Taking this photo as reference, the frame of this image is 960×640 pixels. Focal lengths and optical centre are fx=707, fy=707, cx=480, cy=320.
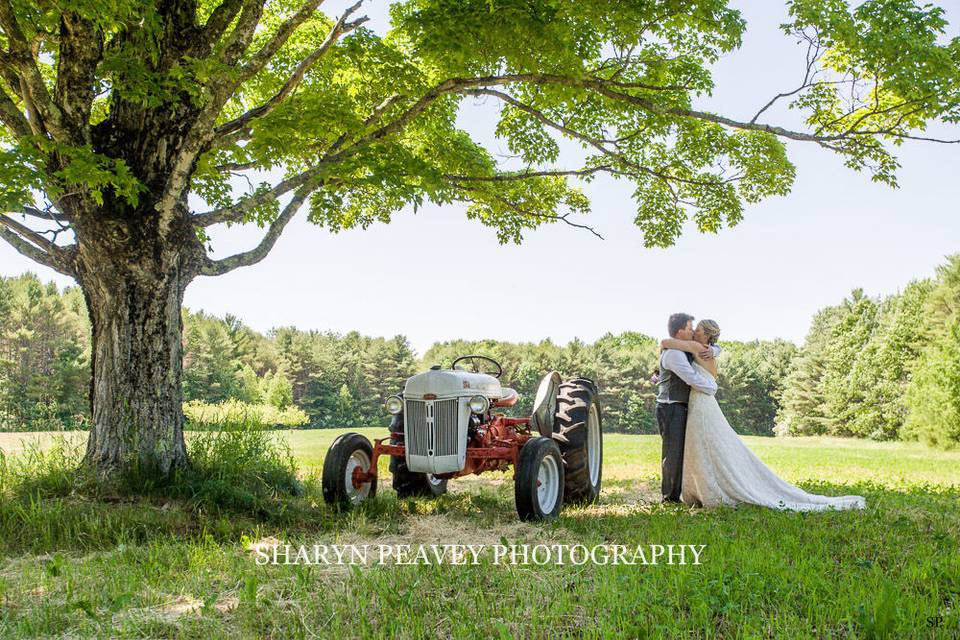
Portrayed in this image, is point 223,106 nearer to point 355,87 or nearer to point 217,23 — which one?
point 217,23

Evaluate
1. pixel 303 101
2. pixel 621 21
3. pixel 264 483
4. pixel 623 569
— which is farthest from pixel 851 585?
pixel 303 101

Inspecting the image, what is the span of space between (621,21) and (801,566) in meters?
5.23

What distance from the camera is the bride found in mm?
6492

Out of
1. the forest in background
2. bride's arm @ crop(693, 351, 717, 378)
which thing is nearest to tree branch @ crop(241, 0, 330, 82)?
bride's arm @ crop(693, 351, 717, 378)

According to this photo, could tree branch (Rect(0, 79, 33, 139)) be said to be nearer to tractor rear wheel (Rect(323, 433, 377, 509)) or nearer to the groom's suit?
tractor rear wheel (Rect(323, 433, 377, 509))

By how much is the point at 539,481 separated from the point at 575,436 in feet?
2.74

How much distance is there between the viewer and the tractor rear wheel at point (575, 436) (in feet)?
21.5

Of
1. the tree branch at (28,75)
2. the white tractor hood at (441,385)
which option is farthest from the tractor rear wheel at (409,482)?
the tree branch at (28,75)

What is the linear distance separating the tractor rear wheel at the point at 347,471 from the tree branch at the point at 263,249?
2632mm

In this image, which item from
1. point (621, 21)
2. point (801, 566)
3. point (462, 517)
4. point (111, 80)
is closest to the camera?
point (801, 566)

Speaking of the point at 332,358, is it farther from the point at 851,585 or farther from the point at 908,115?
the point at 851,585

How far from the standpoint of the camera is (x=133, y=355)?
6531 millimetres

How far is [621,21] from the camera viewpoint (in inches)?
269

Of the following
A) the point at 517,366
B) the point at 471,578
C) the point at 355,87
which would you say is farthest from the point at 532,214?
the point at 517,366
